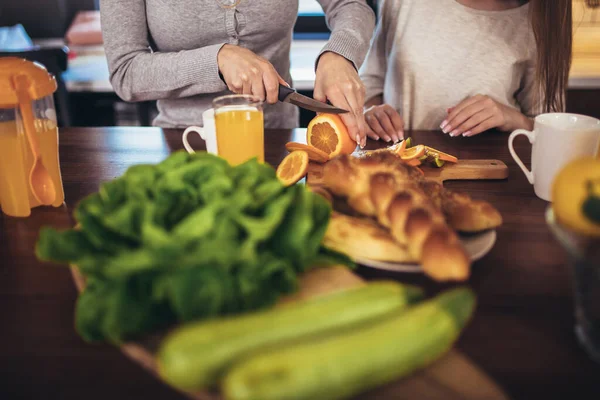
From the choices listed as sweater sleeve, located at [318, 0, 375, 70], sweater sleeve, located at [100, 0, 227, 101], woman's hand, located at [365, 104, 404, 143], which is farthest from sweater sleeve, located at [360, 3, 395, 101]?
sweater sleeve, located at [100, 0, 227, 101]

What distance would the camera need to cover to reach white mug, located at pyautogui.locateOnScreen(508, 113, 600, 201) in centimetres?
93

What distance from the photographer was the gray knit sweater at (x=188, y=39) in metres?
1.37

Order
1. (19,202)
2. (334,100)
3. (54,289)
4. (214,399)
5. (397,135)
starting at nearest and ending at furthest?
(214,399) → (54,289) → (19,202) → (334,100) → (397,135)

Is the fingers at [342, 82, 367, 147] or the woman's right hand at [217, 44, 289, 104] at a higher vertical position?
the woman's right hand at [217, 44, 289, 104]

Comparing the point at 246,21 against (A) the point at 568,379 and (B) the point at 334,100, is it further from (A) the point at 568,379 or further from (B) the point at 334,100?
(A) the point at 568,379

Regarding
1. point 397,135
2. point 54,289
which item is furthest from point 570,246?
point 397,135

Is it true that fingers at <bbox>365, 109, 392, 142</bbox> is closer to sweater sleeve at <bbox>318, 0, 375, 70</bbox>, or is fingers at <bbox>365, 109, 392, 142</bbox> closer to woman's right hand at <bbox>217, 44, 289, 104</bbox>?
sweater sleeve at <bbox>318, 0, 375, 70</bbox>

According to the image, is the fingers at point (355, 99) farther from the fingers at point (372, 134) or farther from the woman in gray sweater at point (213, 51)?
the fingers at point (372, 134)

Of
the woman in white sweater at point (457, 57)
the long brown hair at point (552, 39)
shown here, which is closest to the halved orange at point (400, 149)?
the woman in white sweater at point (457, 57)

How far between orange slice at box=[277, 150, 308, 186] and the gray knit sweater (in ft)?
1.33

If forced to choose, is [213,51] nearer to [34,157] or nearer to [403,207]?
[34,157]

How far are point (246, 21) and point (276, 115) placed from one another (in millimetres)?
332

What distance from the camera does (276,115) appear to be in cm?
170

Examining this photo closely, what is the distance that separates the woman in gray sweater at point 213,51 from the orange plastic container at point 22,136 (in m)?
0.47
